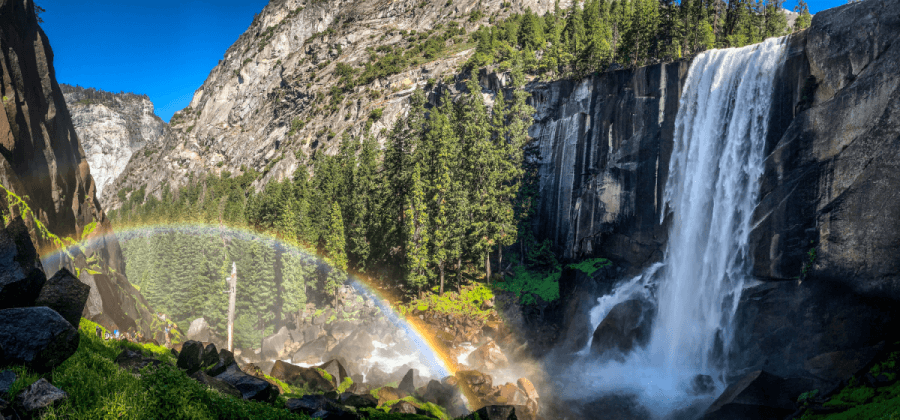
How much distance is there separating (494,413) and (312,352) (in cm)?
2494

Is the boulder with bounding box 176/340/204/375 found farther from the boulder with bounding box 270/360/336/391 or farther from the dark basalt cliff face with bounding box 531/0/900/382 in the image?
the dark basalt cliff face with bounding box 531/0/900/382

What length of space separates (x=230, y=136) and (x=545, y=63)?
113 metres

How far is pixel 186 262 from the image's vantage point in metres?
52.3

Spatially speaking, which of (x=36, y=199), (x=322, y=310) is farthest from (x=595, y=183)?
(x=36, y=199)

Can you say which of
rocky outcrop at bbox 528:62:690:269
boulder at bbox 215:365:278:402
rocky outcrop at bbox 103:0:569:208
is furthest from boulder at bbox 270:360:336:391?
rocky outcrop at bbox 103:0:569:208

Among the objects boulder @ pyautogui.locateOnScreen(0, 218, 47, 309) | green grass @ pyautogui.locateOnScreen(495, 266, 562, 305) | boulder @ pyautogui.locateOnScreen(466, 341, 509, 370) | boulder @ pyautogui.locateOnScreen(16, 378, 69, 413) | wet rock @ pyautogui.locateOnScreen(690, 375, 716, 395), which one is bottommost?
boulder @ pyautogui.locateOnScreen(466, 341, 509, 370)

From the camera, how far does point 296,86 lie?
390 ft

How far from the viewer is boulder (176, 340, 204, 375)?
1623cm

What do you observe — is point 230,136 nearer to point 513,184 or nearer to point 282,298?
point 282,298

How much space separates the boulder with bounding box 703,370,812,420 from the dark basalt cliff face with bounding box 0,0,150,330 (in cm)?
3245

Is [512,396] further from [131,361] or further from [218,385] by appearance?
[131,361]

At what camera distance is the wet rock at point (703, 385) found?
27531mm

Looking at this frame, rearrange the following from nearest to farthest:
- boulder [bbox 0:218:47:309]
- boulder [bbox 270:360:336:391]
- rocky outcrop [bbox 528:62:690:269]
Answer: boulder [bbox 0:218:47:309], boulder [bbox 270:360:336:391], rocky outcrop [bbox 528:62:690:269]

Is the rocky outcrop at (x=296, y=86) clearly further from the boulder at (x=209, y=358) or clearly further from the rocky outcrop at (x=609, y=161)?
the boulder at (x=209, y=358)
